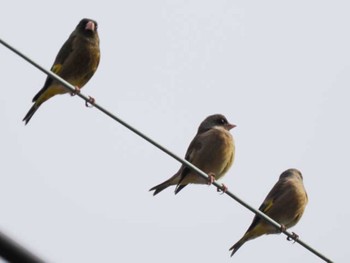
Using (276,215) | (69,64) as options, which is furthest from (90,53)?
(276,215)

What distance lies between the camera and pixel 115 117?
364cm

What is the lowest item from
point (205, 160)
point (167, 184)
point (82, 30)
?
point (167, 184)

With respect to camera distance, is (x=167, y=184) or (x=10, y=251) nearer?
(x=10, y=251)

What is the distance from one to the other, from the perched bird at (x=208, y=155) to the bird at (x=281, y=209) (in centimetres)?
81

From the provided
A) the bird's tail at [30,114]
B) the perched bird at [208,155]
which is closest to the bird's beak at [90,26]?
the bird's tail at [30,114]

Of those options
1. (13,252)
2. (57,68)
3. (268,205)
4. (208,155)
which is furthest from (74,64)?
(13,252)

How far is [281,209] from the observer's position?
812cm

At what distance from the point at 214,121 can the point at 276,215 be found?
4.63 feet

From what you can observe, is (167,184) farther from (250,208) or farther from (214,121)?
(250,208)

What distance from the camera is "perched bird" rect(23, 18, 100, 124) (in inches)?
297

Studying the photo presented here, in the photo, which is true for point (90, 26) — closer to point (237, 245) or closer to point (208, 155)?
point (208, 155)

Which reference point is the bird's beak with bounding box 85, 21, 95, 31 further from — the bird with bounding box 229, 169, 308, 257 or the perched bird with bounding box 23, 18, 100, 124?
the bird with bounding box 229, 169, 308, 257

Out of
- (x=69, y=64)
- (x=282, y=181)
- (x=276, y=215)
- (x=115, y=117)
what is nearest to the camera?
(x=115, y=117)

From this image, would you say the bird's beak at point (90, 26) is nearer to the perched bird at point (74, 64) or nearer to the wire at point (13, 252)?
the perched bird at point (74, 64)
